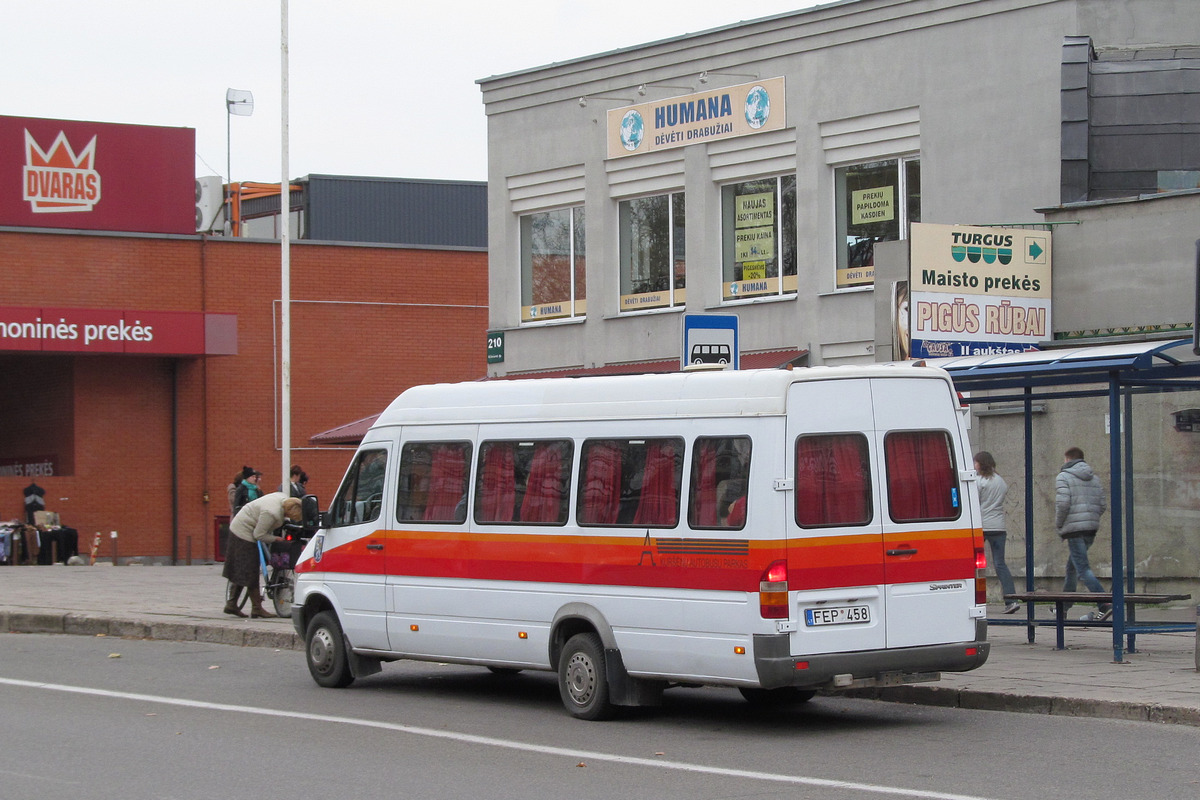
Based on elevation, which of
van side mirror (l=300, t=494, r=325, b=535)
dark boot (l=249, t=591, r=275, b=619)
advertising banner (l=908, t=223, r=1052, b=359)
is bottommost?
dark boot (l=249, t=591, r=275, b=619)

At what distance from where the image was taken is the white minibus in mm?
10086

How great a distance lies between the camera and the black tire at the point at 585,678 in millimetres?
10812

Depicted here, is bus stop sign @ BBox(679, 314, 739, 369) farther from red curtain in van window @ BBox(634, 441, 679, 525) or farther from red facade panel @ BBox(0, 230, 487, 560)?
red facade panel @ BBox(0, 230, 487, 560)

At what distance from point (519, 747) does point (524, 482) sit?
233 centimetres

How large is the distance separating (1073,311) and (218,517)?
64.0 feet

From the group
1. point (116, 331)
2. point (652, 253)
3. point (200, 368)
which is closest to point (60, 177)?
point (116, 331)

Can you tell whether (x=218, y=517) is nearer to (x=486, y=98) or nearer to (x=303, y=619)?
(x=486, y=98)

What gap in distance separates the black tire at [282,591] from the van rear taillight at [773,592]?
31.6 feet

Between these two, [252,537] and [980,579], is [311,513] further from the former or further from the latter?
[980,579]

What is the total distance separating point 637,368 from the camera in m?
24.3

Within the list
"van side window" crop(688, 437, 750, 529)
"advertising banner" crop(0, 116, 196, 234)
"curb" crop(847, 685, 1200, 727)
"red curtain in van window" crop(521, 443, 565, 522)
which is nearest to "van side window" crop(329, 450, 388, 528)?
"red curtain in van window" crop(521, 443, 565, 522)

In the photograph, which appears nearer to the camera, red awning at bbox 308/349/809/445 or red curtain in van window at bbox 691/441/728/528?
red curtain in van window at bbox 691/441/728/528

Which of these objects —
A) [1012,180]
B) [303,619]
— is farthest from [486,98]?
[303,619]

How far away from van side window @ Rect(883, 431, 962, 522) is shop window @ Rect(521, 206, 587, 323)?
15184 mm
